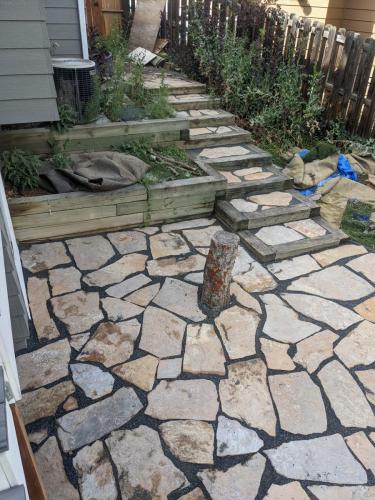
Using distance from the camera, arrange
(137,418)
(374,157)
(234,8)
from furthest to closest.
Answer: (234,8) < (374,157) < (137,418)

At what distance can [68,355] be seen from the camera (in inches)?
107

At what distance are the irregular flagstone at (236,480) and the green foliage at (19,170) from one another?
2945 mm

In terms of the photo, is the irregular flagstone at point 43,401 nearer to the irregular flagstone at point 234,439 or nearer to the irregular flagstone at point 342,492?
the irregular flagstone at point 234,439

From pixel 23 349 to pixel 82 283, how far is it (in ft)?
2.51

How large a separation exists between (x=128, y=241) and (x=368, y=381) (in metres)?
2.37

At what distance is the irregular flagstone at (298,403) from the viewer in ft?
7.82

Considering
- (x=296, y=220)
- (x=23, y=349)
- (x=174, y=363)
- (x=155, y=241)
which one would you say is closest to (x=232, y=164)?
(x=296, y=220)

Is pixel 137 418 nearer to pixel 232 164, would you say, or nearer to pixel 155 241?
pixel 155 241

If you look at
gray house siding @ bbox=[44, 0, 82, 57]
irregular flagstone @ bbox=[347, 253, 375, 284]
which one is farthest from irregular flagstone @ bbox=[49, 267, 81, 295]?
gray house siding @ bbox=[44, 0, 82, 57]

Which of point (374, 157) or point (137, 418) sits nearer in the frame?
point (137, 418)

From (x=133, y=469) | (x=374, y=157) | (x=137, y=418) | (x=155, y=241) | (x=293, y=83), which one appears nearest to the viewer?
(x=133, y=469)

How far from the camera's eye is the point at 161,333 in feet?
9.59

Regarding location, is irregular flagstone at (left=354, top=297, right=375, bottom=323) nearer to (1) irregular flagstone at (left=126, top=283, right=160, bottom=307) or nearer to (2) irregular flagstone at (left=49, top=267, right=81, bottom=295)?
(1) irregular flagstone at (left=126, top=283, right=160, bottom=307)

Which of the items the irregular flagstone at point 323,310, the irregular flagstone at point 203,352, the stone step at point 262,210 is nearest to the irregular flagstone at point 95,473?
the irregular flagstone at point 203,352
